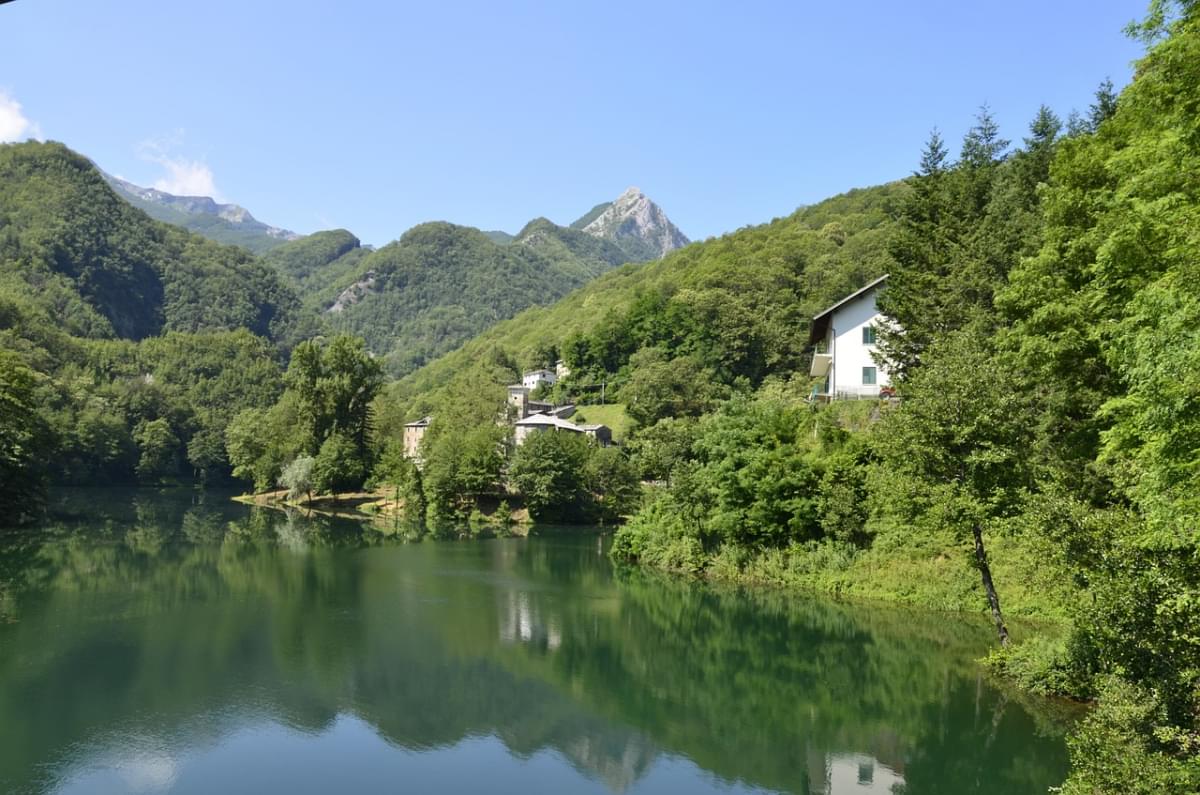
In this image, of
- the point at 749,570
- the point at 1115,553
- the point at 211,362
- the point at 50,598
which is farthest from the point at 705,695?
the point at 211,362

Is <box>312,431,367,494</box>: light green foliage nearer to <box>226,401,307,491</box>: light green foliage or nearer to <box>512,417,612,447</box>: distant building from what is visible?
<box>226,401,307,491</box>: light green foliage

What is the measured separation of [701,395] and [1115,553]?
57.5 meters

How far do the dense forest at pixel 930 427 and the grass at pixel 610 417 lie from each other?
130 centimetres

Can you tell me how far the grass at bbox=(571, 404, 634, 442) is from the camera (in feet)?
250

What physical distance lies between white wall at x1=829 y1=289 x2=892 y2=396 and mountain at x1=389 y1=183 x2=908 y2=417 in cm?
493

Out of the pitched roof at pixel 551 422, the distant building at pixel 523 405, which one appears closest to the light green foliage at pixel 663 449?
the pitched roof at pixel 551 422

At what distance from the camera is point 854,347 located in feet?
145

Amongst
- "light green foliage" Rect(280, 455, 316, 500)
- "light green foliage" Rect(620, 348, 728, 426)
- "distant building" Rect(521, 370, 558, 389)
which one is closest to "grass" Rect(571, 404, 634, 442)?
"light green foliage" Rect(620, 348, 728, 426)

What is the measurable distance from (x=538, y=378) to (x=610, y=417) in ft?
113

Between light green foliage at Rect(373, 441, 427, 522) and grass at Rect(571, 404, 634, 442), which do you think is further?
grass at Rect(571, 404, 634, 442)

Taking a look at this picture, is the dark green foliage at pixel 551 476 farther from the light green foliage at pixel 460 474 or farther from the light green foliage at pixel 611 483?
the light green foliage at pixel 460 474

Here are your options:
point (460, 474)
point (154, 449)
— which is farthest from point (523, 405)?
point (154, 449)

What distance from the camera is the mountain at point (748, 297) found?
76.2m

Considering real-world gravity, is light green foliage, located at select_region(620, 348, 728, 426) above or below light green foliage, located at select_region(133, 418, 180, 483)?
above
